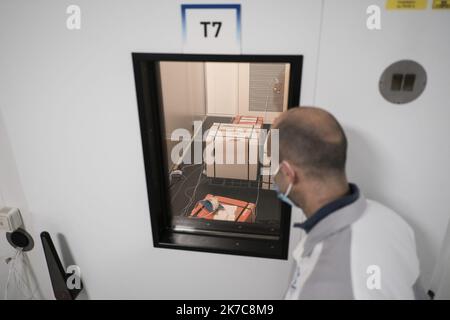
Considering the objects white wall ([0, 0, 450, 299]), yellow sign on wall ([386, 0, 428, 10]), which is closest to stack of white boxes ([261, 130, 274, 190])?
white wall ([0, 0, 450, 299])

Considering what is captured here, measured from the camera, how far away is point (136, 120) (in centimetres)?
133

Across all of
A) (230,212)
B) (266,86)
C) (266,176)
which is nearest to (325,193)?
(230,212)

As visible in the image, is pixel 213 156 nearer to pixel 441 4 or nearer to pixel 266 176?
pixel 266 176

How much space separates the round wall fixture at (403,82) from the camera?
1086 millimetres

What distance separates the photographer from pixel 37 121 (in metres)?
1.41

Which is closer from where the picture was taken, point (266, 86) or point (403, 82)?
point (403, 82)

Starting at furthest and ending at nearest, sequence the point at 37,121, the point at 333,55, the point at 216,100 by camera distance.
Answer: the point at 216,100, the point at 37,121, the point at 333,55

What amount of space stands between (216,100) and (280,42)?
258cm

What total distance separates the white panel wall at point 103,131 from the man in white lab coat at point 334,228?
0.28 meters

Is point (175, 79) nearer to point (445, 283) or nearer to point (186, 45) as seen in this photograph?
point (186, 45)

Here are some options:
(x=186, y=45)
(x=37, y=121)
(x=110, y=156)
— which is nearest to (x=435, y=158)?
(x=186, y=45)

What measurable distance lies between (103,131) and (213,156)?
2.60ft

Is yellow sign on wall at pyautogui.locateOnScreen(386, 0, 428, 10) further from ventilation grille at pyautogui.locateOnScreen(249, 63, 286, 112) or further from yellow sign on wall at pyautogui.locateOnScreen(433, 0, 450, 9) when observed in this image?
ventilation grille at pyautogui.locateOnScreen(249, 63, 286, 112)

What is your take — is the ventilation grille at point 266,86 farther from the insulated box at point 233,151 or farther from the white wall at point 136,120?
the white wall at point 136,120
